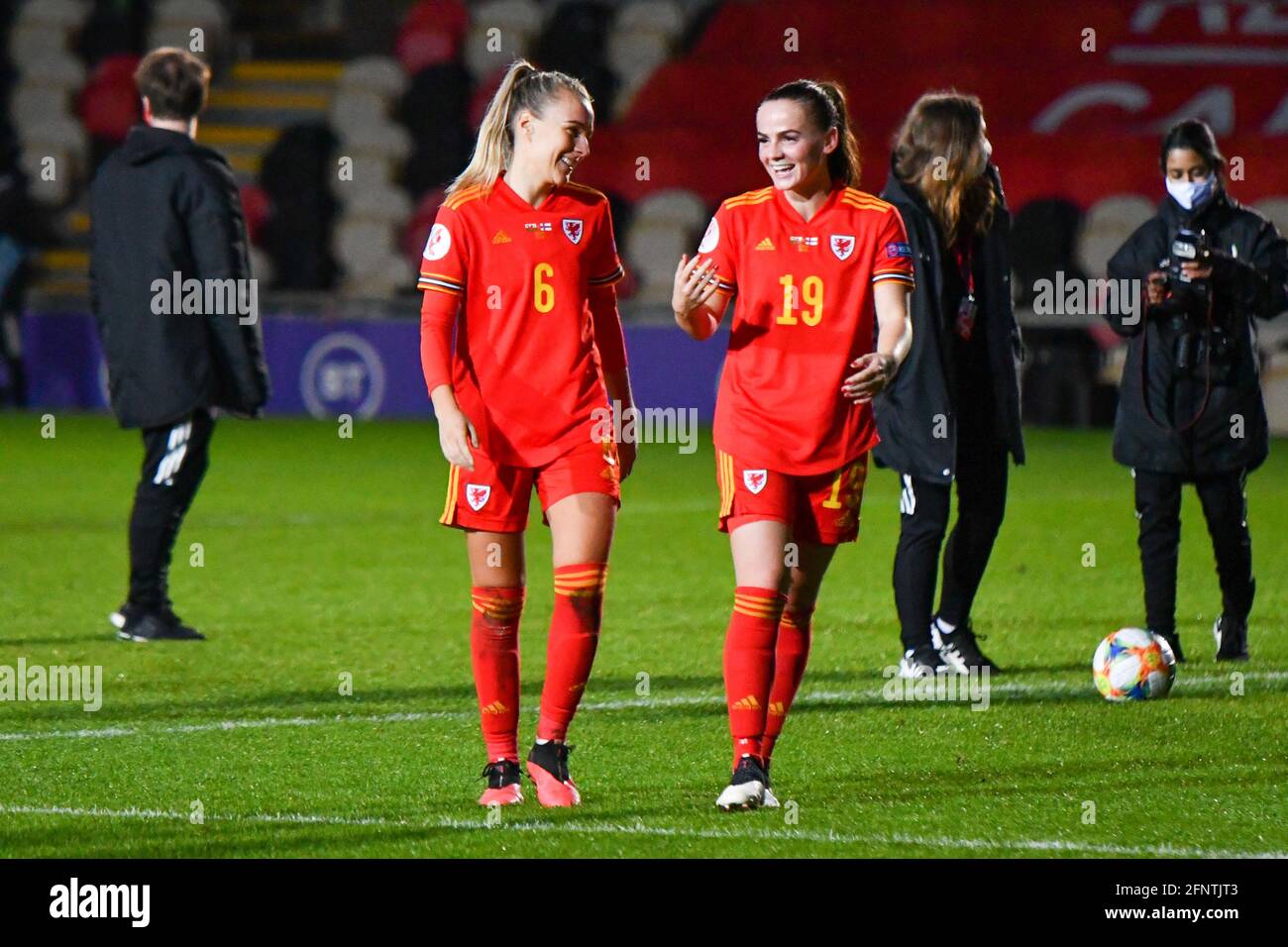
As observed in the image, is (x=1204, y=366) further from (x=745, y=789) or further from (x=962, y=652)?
(x=745, y=789)

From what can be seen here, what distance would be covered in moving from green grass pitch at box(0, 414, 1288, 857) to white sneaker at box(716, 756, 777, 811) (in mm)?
60

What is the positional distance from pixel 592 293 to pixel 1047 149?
17123 mm

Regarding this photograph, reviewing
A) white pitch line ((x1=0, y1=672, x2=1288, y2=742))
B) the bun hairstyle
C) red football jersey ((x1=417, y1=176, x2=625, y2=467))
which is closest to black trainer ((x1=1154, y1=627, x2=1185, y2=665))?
white pitch line ((x1=0, y1=672, x2=1288, y2=742))

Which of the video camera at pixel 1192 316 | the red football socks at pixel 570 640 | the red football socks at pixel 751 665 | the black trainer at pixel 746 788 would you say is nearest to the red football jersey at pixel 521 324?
the red football socks at pixel 570 640

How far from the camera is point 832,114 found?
17.1ft

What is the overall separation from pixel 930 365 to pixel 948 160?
651 millimetres

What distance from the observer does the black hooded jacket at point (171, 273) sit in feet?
26.5

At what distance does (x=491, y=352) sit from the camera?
5.14 metres

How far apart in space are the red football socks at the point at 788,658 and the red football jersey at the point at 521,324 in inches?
28.4

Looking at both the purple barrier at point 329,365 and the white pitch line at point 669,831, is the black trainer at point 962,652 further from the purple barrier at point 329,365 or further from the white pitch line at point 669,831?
the purple barrier at point 329,365

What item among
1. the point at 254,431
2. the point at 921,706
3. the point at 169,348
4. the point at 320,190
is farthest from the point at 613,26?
the point at 921,706

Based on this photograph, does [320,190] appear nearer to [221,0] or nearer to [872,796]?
[221,0]

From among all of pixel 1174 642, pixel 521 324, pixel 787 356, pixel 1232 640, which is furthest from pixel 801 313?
pixel 1232 640

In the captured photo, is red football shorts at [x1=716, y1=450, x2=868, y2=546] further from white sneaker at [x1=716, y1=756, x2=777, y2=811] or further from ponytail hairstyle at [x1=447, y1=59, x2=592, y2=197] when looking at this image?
ponytail hairstyle at [x1=447, y1=59, x2=592, y2=197]
